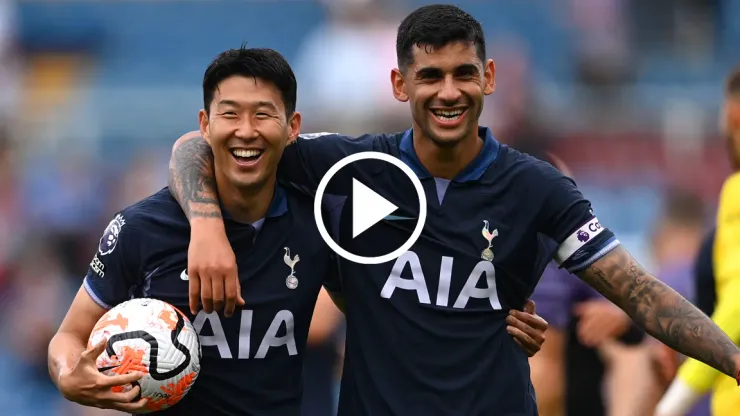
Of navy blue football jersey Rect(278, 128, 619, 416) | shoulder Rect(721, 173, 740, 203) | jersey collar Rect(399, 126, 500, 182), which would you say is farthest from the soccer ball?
shoulder Rect(721, 173, 740, 203)

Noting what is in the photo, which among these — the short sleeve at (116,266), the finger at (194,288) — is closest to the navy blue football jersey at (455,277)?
the finger at (194,288)

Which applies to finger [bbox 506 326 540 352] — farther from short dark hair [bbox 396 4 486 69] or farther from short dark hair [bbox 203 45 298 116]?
short dark hair [bbox 203 45 298 116]

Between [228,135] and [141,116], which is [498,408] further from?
[141,116]

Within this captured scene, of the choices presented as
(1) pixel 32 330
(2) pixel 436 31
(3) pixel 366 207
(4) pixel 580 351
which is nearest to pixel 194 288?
(3) pixel 366 207

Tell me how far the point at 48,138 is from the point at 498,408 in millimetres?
12488

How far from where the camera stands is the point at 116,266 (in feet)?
14.9

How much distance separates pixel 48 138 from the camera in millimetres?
15797

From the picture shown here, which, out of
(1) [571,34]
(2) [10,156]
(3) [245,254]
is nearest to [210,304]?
(3) [245,254]

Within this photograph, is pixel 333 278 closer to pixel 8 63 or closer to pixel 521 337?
pixel 521 337

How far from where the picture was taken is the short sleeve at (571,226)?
4414 mm

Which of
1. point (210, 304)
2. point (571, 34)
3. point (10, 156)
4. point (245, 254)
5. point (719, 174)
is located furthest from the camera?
point (571, 34)

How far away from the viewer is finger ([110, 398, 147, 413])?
4.06 metres

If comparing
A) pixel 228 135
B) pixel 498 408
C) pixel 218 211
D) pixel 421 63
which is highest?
pixel 421 63

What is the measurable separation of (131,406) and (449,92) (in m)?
1.63
